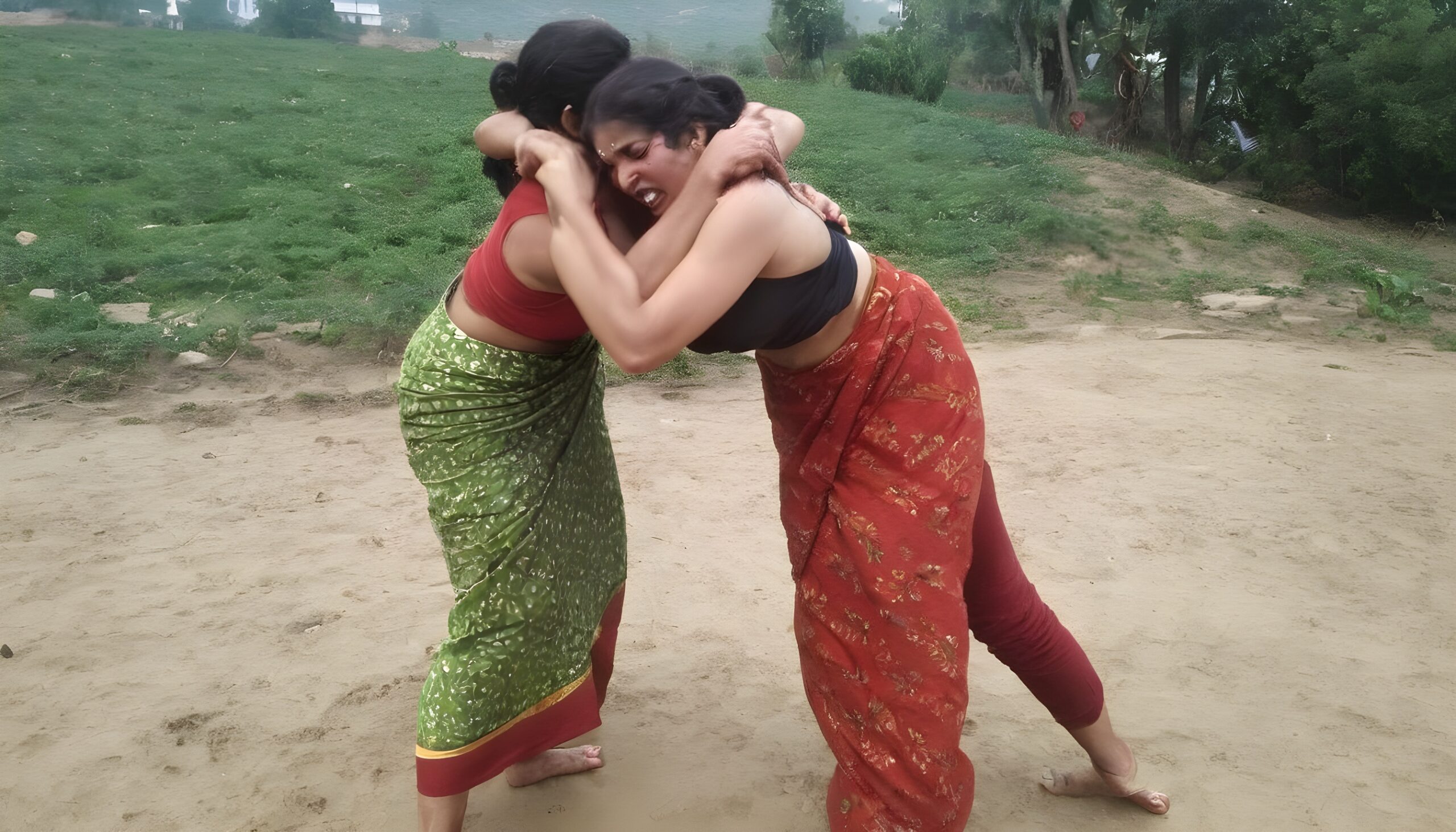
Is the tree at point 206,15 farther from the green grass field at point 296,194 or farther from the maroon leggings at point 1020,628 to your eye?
the maroon leggings at point 1020,628

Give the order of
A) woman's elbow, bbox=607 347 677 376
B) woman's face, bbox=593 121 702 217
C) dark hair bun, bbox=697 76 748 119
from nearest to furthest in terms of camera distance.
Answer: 1. woman's elbow, bbox=607 347 677 376
2. woman's face, bbox=593 121 702 217
3. dark hair bun, bbox=697 76 748 119

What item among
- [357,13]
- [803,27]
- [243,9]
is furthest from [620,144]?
[357,13]

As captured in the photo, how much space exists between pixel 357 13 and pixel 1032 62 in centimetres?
1513

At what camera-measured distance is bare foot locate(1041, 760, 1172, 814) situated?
2.39 meters

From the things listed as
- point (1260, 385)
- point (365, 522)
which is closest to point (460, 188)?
point (365, 522)

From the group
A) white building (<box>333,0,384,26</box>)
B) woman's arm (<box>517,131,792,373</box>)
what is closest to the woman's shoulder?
woman's arm (<box>517,131,792,373</box>)

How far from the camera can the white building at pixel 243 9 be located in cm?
2192

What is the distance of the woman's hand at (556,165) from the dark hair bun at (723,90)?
0.25 m

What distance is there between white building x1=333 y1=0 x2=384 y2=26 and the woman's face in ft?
79.4

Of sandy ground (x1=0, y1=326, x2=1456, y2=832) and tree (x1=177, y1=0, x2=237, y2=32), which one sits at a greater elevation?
tree (x1=177, y1=0, x2=237, y2=32)

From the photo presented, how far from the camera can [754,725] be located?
2.79 m

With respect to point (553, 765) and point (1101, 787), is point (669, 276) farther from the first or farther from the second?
point (1101, 787)

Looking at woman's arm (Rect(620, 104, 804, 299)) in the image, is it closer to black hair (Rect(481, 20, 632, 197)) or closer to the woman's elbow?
the woman's elbow

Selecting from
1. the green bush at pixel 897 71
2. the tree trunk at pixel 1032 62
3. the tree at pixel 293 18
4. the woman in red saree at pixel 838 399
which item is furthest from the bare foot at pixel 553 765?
the tree at pixel 293 18
